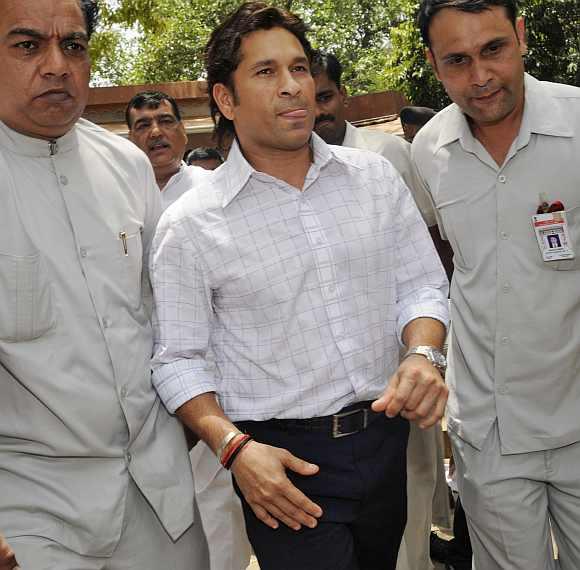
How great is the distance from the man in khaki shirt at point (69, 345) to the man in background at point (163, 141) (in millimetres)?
2722

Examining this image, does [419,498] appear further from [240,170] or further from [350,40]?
[350,40]

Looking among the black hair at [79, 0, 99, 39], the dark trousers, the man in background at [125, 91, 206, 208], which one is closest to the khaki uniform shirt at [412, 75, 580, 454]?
the dark trousers

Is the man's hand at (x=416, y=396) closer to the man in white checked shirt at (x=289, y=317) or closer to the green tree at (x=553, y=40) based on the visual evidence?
the man in white checked shirt at (x=289, y=317)

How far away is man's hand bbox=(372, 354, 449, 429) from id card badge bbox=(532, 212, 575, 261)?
0.82m

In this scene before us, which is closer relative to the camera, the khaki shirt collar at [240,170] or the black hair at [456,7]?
the khaki shirt collar at [240,170]

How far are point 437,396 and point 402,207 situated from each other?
0.71 m

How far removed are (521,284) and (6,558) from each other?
1849 millimetres

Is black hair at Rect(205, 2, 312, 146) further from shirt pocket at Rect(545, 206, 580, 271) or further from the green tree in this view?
the green tree

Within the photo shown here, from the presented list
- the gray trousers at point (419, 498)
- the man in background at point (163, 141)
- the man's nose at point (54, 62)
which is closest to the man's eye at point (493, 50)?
the man's nose at point (54, 62)

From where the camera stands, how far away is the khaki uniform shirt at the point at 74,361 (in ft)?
7.81

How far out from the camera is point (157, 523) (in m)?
2.68

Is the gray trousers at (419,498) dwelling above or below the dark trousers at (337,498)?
below

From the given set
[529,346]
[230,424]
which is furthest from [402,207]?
[230,424]

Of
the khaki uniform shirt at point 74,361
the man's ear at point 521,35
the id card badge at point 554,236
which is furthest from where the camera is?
the man's ear at point 521,35
